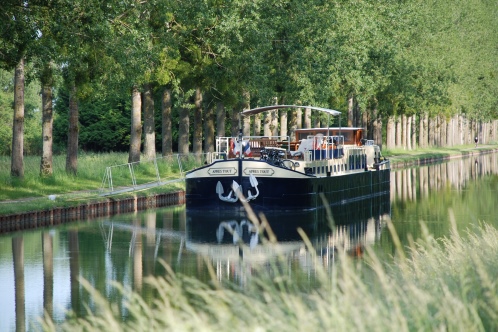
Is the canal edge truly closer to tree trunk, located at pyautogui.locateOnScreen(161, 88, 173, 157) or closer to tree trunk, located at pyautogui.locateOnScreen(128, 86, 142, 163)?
tree trunk, located at pyautogui.locateOnScreen(128, 86, 142, 163)

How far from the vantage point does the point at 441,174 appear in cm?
6725

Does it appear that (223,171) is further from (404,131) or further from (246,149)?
(404,131)

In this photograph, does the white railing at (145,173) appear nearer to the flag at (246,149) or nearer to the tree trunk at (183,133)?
the tree trunk at (183,133)

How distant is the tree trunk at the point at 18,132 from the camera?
3778 centimetres

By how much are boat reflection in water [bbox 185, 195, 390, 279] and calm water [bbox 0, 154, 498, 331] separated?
29 millimetres

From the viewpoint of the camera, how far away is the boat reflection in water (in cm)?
2517

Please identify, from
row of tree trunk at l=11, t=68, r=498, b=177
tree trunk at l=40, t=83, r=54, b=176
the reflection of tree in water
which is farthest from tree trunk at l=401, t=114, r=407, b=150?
tree trunk at l=40, t=83, r=54, b=176

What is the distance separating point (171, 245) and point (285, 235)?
3.84 meters

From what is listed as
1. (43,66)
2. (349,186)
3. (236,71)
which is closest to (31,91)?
(236,71)

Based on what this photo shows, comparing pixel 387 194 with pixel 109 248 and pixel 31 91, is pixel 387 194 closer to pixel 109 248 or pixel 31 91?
pixel 109 248

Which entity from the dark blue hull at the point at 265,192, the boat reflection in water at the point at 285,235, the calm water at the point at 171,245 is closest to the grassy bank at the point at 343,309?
the calm water at the point at 171,245

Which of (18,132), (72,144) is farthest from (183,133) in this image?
(18,132)

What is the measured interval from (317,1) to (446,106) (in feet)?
155

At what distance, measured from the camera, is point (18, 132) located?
125 ft
